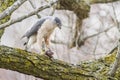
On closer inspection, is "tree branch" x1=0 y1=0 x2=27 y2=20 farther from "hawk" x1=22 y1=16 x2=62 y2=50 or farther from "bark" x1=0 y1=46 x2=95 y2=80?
"hawk" x1=22 y1=16 x2=62 y2=50

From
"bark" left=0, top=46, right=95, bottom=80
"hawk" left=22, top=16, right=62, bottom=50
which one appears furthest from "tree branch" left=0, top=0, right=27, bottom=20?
"hawk" left=22, top=16, right=62, bottom=50

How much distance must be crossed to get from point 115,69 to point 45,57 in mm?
544

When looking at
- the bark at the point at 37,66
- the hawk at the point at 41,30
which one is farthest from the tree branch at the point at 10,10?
the hawk at the point at 41,30

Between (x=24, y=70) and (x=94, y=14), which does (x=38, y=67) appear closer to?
(x=24, y=70)

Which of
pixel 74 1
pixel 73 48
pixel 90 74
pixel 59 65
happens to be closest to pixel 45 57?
pixel 59 65

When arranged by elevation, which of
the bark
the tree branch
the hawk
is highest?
the tree branch

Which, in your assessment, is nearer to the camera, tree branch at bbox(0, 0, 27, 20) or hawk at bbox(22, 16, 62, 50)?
tree branch at bbox(0, 0, 27, 20)

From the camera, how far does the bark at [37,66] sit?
110 inches

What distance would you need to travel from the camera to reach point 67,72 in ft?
9.70

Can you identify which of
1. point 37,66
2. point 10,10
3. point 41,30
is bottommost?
point 37,66

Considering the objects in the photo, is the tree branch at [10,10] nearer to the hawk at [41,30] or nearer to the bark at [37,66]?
the bark at [37,66]

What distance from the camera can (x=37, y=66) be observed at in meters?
2.89

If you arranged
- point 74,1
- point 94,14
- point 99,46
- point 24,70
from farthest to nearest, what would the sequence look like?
1. point 94,14
2. point 99,46
3. point 74,1
4. point 24,70

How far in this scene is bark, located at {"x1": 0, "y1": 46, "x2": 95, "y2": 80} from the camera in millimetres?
2807
